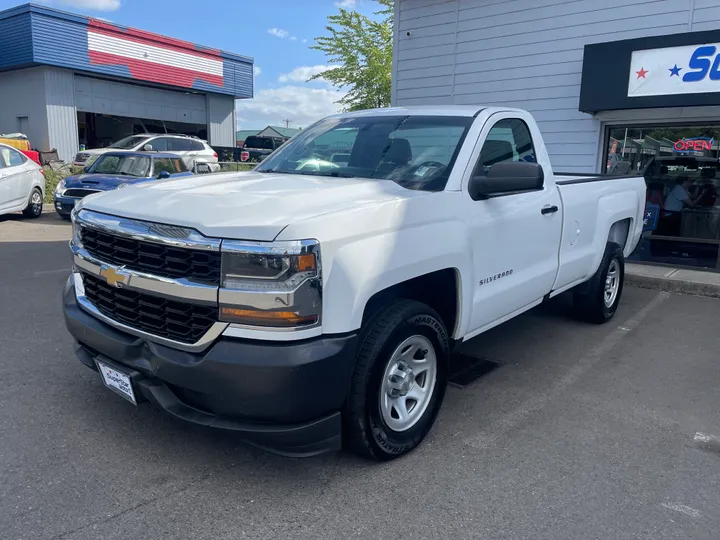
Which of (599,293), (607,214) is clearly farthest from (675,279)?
(607,214)

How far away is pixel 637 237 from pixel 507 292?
11.7ft

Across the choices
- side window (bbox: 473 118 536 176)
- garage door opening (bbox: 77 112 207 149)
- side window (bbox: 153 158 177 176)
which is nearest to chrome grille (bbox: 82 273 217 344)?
side window (bbox: 473 118 536 176)

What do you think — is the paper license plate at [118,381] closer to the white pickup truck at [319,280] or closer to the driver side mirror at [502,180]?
the white pickup truck at [319,280]

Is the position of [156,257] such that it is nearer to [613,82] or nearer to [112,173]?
[613,82]

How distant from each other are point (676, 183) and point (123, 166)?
1081 cm

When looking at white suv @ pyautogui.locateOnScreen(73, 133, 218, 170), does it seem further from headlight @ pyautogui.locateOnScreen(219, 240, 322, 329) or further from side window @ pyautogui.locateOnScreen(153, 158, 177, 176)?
headlight @ pyautogui.locateOnScreen(219, 240, 322, 329)

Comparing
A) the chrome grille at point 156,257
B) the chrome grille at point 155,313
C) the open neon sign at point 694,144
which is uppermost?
the open neon sign at point 694,144

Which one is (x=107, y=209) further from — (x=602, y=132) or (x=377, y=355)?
(x=602, y=132)

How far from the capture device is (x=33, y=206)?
43.1ft

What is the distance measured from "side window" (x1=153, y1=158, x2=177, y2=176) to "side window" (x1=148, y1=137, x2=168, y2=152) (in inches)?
241

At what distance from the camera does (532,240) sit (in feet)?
14.1

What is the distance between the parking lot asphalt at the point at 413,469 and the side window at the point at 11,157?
8.86m

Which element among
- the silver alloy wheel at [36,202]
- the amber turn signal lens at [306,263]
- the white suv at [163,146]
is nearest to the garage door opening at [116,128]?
the white suv at [163,146]

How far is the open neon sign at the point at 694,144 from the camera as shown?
27.7ft
